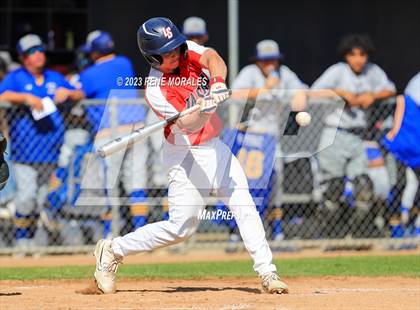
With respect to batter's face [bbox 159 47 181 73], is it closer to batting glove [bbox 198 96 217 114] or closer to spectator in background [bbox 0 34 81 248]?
batting glove [bbox 198 96 217 114]

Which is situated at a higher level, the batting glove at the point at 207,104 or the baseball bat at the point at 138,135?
the batting glove at the point at 207,104

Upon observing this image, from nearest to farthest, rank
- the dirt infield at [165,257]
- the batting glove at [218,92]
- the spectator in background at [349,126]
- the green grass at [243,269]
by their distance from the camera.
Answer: the batting glove at [218,92] < the green grass at [243,269] < the dirt infield at [165,257] < the spectator in background at [349,126]

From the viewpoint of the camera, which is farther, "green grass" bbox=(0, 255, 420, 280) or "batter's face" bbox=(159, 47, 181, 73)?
"green grass" bbox=(0, 255, 420, 280)

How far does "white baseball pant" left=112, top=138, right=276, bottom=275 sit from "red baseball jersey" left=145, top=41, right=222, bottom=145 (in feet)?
0.28

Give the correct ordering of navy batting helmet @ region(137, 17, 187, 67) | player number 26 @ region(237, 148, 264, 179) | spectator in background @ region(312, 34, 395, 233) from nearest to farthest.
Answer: navy batting helmet @ region(137, 17, 187, 67) < player number 26 @ region(237, 148, 264, 179) < spectator in background @ region(312, 34, 395, 233)

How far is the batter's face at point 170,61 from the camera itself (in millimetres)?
8273

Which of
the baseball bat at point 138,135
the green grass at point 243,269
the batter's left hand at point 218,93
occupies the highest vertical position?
the batter's left hand at point 218,93

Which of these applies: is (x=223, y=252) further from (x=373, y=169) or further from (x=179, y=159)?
(x=179, y=159)

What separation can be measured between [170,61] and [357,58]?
4.69 metres

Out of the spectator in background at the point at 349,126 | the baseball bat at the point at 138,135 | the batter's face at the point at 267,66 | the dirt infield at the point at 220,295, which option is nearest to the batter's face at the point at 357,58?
the spectator in background at the point at 349,126

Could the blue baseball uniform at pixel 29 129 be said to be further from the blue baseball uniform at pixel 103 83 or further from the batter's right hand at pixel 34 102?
the blue baseball uniform at pixel 103 83

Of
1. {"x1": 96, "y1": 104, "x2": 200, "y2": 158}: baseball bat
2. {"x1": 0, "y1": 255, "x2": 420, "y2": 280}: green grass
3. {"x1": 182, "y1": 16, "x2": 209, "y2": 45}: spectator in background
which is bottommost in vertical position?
{"x1": 0, "y1": 255, "x2": 420, "y2": 280}: green grass

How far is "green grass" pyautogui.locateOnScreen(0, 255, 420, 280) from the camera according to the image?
10.2 m

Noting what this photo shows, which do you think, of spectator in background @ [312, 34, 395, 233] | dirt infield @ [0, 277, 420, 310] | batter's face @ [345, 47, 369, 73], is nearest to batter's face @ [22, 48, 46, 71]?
spectator in background @ [312, 34, 395, 233]
